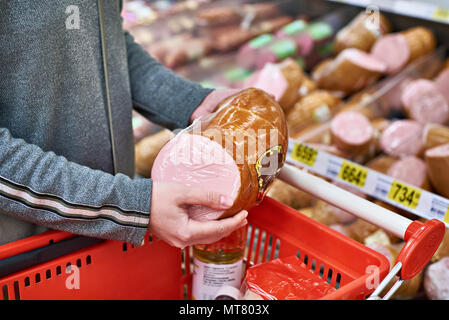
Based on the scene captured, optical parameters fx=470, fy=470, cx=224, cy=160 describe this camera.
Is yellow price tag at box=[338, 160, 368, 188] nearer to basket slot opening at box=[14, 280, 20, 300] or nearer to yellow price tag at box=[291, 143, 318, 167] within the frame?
yellow price tag at box=[291, 143, 318, 167]

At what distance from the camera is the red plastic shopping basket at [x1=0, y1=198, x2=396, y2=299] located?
967 mm

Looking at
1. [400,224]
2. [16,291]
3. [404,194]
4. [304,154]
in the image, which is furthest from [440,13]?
[16,291]

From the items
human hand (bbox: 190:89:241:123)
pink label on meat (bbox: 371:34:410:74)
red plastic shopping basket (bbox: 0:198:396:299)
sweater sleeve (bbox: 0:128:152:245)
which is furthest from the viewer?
pink label on meat (bbox: 371:34:410:74)

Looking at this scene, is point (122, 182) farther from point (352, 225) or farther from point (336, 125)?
point (336, 125)

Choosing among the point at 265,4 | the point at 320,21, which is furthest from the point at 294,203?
the point at 265,4

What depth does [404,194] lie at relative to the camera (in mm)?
1339

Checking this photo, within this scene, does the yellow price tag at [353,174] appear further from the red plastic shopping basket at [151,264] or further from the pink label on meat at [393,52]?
the pink label on meat at [393,52]

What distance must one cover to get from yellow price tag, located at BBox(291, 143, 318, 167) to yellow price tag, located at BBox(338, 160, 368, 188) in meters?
0.11

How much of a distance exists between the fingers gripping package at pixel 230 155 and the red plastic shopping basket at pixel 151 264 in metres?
0.16

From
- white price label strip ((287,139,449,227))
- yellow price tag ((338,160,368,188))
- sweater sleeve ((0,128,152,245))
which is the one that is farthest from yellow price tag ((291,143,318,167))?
sweater sleeve ((0,128,152,245))

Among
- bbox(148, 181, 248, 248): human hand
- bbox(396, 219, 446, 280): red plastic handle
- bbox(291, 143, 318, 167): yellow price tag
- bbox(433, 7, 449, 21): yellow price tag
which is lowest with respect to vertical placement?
bbox(291, 143, 318, 167): yellow price tag

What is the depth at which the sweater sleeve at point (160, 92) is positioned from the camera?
49.8 inches

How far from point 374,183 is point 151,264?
2.30 ft

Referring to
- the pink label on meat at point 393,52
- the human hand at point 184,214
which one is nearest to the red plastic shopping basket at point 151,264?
the human hand at point 184,214
